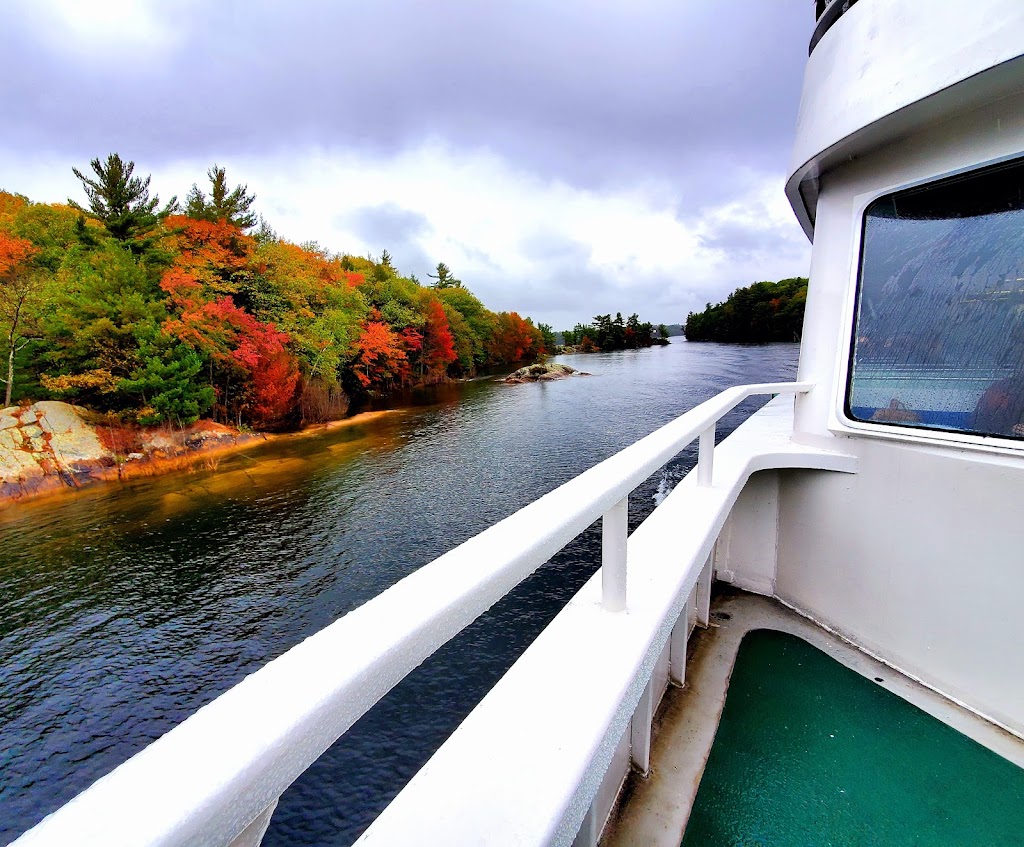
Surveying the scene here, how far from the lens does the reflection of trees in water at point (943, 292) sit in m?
2.41

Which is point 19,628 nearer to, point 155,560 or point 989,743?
point 155,560

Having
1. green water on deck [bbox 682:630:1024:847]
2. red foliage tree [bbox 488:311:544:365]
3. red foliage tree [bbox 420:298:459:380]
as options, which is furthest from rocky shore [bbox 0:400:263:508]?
red foliage tree [bbox 488:311:544:365]

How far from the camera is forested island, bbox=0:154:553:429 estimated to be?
12.5 m

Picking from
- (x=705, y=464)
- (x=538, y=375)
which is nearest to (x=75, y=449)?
(x=705, y=464)

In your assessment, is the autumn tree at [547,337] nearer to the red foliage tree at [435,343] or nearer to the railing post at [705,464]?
the red foliage tree at [435,343]

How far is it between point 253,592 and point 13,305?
40.0 feet

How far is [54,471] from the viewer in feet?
36.2

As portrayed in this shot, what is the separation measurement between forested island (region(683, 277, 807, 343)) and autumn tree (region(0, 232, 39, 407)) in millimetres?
58497

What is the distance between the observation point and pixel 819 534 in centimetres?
331

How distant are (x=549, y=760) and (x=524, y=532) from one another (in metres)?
0.54

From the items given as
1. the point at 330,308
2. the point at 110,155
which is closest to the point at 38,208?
the point at 110,155

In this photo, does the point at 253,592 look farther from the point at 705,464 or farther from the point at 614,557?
the point at 614,557

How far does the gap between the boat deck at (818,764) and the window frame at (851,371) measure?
1.41m

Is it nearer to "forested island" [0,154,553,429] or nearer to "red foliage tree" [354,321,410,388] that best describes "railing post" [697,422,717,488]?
"forested island" [0,154,553,429]
